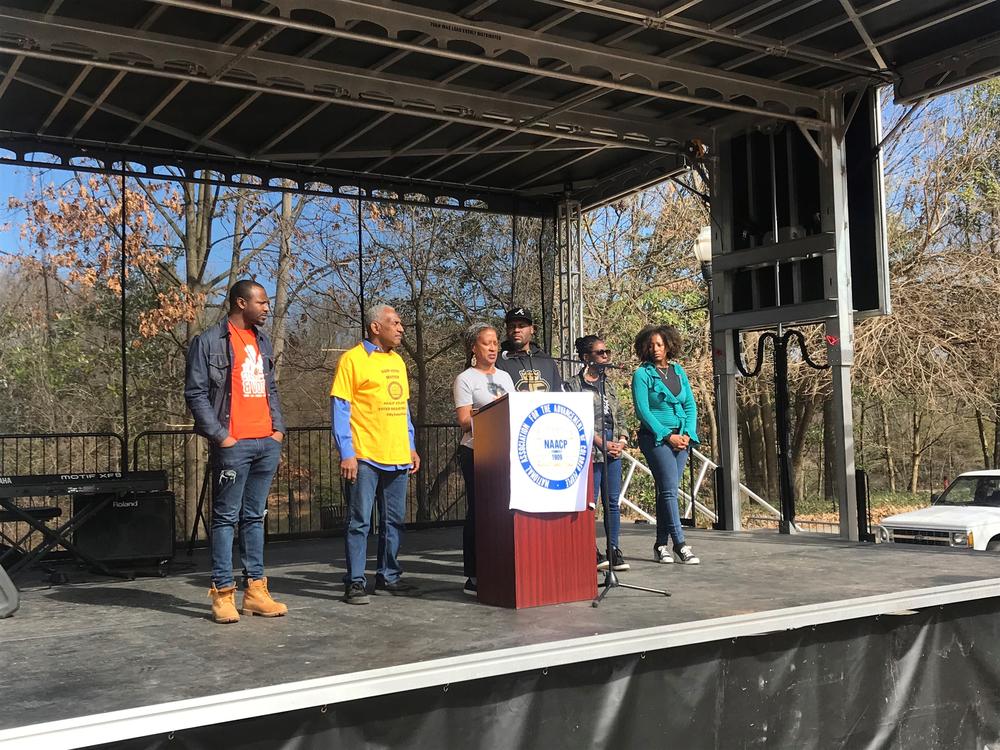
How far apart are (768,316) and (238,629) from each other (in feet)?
20.3

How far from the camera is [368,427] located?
17.6 ft

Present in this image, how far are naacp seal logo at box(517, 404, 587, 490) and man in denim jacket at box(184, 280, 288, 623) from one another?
4.42ft

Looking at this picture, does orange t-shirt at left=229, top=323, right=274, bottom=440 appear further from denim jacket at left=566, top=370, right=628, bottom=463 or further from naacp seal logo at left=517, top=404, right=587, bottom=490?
denim jacket at left=566, top=370, right=628, bottom=463

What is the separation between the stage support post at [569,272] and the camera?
1164cm

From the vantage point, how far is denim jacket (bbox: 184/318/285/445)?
4.75m

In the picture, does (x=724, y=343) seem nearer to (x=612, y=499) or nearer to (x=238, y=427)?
(x=612, y=499)

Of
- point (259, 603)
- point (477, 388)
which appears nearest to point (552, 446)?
point (477, 388)

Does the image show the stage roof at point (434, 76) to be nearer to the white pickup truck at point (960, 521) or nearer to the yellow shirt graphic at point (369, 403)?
the yellow shirt graphic at point (369, 403)

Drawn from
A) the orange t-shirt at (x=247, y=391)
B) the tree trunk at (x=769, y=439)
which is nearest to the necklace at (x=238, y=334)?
the orange t-shirt at (x=247, y=391)

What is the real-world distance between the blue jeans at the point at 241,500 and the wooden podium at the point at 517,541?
1.16 meters

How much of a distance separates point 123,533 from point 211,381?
2733mm

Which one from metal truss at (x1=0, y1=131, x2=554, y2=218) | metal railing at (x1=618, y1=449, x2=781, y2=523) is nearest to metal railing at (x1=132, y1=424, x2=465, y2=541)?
metal railing at (x1=618, y1=449, x2=781, y2=523)

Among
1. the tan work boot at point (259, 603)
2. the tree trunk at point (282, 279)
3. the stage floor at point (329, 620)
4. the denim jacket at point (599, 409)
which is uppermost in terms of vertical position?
the tree trunk at point (282, 279)

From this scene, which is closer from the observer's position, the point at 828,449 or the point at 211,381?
the point at 211,381
